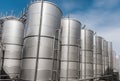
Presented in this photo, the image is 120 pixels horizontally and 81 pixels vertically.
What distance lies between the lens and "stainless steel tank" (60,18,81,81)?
63.9 ft

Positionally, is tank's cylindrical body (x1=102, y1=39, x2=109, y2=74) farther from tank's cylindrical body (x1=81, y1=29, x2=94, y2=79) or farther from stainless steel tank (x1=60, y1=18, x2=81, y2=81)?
stainless steel tank (x1=60, y1=18, x2=81, y2=81)

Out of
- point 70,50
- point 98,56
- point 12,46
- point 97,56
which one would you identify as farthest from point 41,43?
point 98,56

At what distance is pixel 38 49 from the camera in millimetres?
14711

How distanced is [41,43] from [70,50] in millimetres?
6095

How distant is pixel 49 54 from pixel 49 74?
200 cm

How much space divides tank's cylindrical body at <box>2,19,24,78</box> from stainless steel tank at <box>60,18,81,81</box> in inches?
239

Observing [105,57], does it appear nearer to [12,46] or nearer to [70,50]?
[70,50]

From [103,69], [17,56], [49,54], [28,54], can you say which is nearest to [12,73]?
[17,56]

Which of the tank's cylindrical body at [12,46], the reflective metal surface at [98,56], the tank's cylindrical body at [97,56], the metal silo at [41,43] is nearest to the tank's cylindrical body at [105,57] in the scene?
the reflective metal surface at [98,56]

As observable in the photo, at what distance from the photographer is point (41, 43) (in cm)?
1491

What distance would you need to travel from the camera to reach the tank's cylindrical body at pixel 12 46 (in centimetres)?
1966

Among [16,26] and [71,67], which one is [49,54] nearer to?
[71,67]

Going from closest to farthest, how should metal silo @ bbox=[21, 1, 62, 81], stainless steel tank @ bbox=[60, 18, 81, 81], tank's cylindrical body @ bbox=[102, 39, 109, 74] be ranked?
metal silo @ bbox=[21, 1, 62, 81], stainless steel tank @ bbox=[60, 18, 81, 81], tank's cylindrical body @ bbox=[102, 39, 109, 74]

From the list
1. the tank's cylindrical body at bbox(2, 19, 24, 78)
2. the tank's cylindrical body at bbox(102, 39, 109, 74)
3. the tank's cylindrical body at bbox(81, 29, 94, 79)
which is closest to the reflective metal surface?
the tank's cylindrical body at bbox(102, 39, 109, 74)
